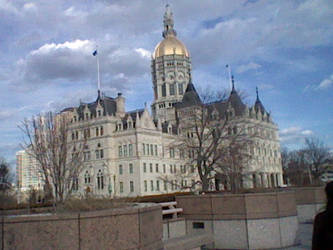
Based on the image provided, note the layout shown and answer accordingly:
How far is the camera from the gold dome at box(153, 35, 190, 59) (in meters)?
108

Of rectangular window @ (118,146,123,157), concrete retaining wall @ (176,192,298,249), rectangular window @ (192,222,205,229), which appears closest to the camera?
concrete retaining wall @ (176,192,298,249)

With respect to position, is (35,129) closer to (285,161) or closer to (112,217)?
(112,217)

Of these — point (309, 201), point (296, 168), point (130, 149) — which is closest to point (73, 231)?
point (309, 201)

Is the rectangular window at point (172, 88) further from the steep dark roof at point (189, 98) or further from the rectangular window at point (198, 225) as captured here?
the rectangular window at point (198, 225)

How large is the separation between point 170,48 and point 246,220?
319 ft

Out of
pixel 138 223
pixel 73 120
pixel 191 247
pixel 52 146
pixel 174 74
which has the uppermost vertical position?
pixel 174 74

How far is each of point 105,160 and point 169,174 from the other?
13.6 meters

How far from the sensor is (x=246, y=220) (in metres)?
14.5

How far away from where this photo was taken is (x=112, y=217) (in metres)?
8.48

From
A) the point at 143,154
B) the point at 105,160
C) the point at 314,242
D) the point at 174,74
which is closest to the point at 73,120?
the point at 105,160

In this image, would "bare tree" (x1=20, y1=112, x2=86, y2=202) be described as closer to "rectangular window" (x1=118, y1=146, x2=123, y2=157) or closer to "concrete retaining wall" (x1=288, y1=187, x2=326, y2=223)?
"concrete retaining wall" (x1=288, y1=187, x2=326, y2=223)

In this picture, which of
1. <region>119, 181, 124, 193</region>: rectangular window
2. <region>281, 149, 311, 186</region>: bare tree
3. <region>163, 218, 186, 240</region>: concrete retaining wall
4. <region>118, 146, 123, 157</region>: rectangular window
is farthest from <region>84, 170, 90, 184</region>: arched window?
<region>163, 218, 186, 240</region>: concrete retaining wall

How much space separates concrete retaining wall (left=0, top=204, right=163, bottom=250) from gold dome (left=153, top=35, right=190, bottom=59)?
10133 centimetres

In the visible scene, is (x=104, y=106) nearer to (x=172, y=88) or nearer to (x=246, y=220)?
(x=172, y=88)
